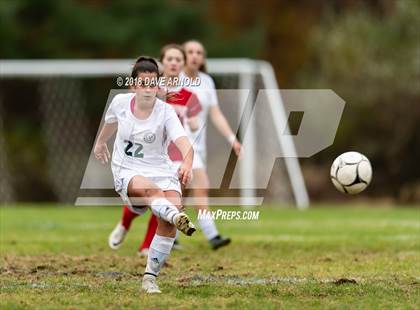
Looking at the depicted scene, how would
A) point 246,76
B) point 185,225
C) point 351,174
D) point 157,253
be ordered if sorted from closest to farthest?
point 185,225 < point 157,253 < point 351,174 < point 246,76

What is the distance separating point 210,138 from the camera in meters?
24.0

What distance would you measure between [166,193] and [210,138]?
16.9 metres

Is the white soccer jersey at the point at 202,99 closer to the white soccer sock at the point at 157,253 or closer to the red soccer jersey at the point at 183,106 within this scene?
the red soccer jersey at the point at 183,106

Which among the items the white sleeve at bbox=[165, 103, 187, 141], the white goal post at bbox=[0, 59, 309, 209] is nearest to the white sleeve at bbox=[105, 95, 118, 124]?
the white sleeve at bbox=[165, 103, 187, 141]

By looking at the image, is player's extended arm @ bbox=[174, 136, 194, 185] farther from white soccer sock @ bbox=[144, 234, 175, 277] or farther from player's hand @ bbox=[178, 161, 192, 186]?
white soccer sock @ bbox=[144, 234, 175, 277]

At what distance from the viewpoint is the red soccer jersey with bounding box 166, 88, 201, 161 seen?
33.4 ft

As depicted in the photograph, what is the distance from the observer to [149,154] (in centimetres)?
734

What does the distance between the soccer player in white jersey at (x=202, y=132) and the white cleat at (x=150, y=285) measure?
3351mm

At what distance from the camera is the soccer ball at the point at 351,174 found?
27.7 ft

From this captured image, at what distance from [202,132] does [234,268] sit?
2577mm

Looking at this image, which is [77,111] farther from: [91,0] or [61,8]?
[91,0]

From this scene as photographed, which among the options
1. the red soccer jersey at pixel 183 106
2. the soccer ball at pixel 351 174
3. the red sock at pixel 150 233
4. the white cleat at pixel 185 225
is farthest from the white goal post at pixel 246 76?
the white cleat at pixel 185 225

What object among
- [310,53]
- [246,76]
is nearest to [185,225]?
[246,76]

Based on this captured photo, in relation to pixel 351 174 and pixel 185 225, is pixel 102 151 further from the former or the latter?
pixel 351 174
